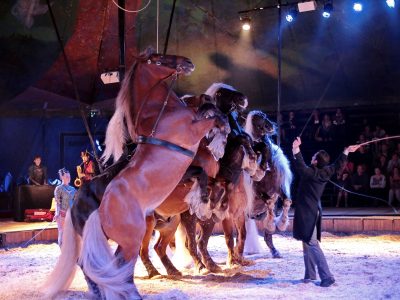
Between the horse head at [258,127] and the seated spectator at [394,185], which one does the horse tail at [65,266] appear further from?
the seated spectator at [394,185]

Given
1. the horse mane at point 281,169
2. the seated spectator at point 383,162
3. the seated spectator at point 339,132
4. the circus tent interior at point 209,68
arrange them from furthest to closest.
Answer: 1. the seated spectator at point 339,132
2. the circus tent interior at point 209,68
3. the seated spectator at point 383,162
4. the horse mane at point 281,169

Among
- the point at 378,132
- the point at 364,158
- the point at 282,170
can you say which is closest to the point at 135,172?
the point at 282,170

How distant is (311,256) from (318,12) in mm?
9835

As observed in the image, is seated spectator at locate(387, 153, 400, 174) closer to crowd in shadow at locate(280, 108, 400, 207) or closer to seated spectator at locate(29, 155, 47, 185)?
crowd in shadow at locate(280, 108, 400, 207)

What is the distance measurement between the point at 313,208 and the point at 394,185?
7.34 metres

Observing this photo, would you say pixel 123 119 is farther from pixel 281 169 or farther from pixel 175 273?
pixel 281 169

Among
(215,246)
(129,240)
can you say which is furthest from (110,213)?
(215,246)

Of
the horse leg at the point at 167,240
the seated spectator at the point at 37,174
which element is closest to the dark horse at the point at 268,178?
the horse leg at the point at 167,240

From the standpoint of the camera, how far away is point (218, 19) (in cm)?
1465

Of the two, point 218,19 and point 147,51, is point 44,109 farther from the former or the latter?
point 147,51

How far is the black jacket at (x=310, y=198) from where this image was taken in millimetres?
5555

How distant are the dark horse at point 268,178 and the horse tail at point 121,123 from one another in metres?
1.97

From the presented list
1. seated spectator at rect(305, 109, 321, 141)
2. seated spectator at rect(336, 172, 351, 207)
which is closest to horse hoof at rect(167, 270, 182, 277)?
seated spectator at rect(336, 172, 351, 207)

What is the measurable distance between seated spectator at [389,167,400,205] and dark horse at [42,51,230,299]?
823 centimetres
